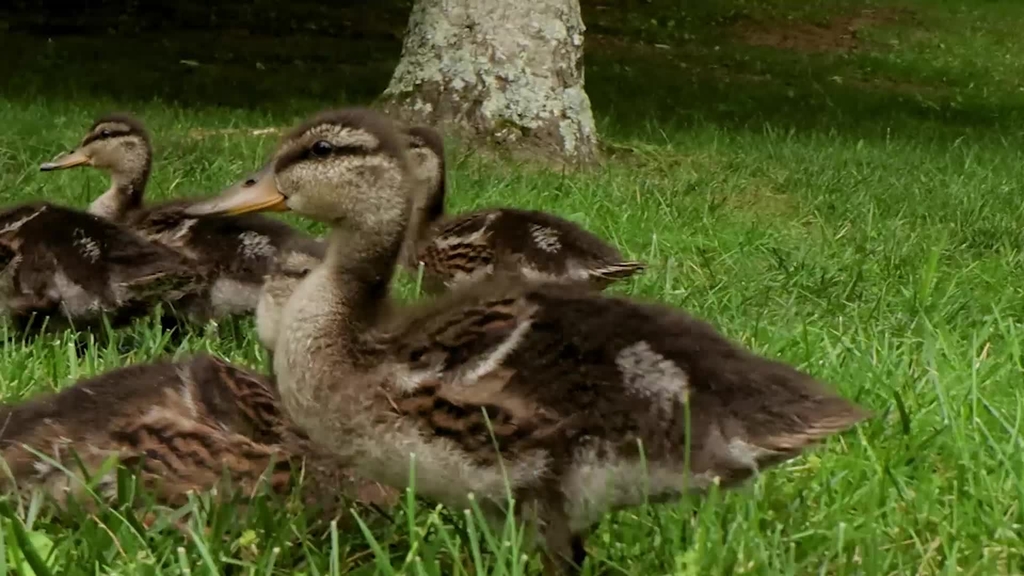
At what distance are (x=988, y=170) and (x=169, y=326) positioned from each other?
20.8ft

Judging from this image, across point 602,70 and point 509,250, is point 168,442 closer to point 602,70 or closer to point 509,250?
point 509,250

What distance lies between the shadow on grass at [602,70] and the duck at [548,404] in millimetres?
7633

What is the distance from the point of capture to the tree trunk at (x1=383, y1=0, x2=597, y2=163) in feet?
26.4

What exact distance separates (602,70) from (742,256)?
32.6 ft

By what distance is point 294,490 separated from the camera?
103 inches

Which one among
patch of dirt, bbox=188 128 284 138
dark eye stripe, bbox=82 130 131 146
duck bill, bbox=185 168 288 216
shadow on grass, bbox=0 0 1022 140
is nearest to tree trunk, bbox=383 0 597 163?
patch of dirt, bbox=188 128 284 138

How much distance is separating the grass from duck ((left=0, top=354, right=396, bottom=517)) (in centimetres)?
11

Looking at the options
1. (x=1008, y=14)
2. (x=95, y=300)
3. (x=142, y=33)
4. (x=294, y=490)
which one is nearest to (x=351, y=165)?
(x=294, y=490)

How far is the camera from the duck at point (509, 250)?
4492 mm

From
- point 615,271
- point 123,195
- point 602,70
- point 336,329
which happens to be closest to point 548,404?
point 336,329

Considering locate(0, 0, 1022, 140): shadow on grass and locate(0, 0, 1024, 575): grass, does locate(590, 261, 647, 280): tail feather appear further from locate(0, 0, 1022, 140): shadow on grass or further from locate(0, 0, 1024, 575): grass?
locate(0, 0, 1022, 140): shadow on grass

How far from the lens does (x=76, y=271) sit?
4.02 meters

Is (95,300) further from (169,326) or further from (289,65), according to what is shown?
(289,65)

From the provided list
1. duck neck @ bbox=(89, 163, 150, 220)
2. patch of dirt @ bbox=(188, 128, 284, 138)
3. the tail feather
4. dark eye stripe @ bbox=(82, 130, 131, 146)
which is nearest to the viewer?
the tail feather
